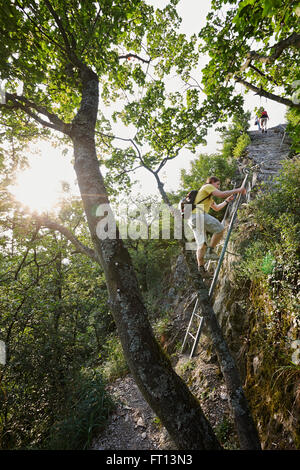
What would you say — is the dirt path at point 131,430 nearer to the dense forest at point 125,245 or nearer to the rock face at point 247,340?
the dense forest at point 125,245

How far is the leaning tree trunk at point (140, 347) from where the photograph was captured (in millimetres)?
1863

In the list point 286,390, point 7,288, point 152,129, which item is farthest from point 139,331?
point 152,129

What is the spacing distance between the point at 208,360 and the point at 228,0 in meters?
8.29

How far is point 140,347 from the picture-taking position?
2004 mm

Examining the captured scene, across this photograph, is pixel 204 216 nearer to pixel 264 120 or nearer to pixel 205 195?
pixel 205 195

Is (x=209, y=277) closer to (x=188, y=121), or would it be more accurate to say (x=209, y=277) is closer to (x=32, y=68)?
(x=188, y=121)

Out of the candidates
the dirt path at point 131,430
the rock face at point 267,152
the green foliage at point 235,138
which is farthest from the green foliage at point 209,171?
the dirt path at point 131,430

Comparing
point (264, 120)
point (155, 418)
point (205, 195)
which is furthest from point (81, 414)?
point (264, 120)

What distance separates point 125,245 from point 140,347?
3.50 meters

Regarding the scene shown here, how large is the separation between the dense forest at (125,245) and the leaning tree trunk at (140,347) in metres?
0.02

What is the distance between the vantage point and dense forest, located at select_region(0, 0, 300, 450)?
94.6 inches

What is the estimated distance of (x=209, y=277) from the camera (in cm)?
796

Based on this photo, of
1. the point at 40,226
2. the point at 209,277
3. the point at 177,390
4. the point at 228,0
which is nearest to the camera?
the point at 177,390

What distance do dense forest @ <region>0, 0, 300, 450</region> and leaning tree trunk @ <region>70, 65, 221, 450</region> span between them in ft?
0.05
